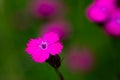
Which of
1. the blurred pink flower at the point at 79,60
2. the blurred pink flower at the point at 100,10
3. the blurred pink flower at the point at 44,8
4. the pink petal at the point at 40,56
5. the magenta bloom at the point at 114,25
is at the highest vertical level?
the blurred pink flower at the point at 44,8

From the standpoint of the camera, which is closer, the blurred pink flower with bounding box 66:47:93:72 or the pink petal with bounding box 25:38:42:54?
the pink petal with bounding box 25:38:42:54

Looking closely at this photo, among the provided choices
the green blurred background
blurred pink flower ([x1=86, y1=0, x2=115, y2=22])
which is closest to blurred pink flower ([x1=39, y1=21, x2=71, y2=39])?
the green blurred background

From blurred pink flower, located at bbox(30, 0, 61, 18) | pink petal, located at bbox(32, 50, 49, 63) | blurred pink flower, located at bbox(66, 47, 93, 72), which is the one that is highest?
blurred pink flower, located at bbox(30, 0, 61, 18)

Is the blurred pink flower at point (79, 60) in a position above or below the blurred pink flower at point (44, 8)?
below

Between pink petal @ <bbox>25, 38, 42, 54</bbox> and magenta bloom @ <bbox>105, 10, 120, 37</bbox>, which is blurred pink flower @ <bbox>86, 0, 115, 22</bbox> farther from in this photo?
pink petal @ <bbox>25, 38, 42, 54</bbox>

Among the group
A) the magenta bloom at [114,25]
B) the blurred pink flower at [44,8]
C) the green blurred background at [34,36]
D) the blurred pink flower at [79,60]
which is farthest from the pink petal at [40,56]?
the blurred pink flower at [44,8]

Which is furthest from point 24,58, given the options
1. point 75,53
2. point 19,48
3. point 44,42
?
point 44,42

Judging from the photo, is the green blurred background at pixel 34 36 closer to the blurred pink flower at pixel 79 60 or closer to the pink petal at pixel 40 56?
the blurred pink flower at pixel 79 60

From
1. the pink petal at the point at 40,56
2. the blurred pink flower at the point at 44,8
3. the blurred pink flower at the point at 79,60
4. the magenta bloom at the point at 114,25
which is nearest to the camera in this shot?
the pink petal at the point at 40,56
